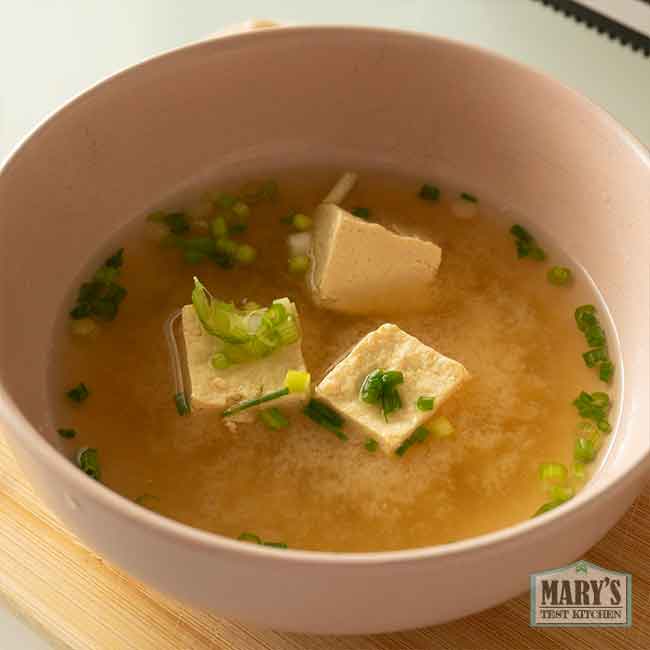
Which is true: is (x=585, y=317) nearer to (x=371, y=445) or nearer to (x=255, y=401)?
(x=371, y=445)

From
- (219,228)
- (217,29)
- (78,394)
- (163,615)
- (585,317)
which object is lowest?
(163,615)

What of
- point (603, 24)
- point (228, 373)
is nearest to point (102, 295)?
point (228, 373)

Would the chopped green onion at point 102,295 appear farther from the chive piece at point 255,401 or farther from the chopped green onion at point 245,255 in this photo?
the chive piece at point 255,401

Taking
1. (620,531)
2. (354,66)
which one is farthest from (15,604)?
(354,66)

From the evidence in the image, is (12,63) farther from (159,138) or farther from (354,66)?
(354,66)

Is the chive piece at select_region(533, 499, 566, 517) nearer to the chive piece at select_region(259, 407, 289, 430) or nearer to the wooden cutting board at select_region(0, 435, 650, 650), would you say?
the wooden cutting board at select_region(0, 435, 650, 650)

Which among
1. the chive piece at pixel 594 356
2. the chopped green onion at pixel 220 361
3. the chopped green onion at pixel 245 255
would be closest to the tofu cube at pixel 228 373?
the chopped green onion at pixel 220 361

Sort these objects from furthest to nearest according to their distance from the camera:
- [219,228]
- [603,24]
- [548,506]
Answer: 1. [603,24]
2. [219,228]
3. [548,506]
